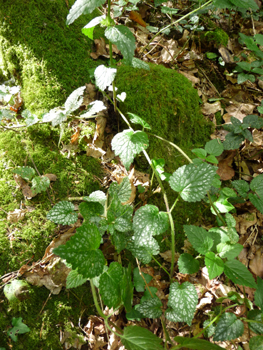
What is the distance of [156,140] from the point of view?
213 cm

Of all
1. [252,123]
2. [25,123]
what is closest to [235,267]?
[252,123]

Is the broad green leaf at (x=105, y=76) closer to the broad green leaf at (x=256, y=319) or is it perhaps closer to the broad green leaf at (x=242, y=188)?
the broad green leaf at (x=242, y=188)

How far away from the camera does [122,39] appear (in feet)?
4.36

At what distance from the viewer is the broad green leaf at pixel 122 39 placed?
1.32 m

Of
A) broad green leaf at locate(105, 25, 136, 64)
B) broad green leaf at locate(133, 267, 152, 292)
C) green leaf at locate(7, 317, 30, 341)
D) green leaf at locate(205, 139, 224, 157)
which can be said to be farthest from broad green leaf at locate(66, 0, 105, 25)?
green leaf at locate(7, 317, 30, 341)

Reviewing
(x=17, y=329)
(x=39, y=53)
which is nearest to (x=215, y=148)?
(x=39, y=53)

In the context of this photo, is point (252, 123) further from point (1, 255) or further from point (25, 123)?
point (1, 255)

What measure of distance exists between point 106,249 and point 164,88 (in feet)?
5.40

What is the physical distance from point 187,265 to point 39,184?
1.33m

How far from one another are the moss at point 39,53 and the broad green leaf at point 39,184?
2.39 ft

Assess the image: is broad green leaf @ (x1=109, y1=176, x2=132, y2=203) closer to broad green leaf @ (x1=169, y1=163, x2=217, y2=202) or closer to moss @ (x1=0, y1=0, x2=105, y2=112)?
broad green leaf @ (x1=169, y1=163, x2=217, y2=202)

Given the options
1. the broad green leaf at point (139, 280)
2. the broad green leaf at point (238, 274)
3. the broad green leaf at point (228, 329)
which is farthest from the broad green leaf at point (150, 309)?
the broad green leaf at point (238, 274)

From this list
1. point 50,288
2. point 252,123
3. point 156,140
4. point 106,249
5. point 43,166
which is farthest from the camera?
point 252,123

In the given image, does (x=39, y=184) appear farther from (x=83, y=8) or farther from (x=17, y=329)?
(x=83, y=8)
